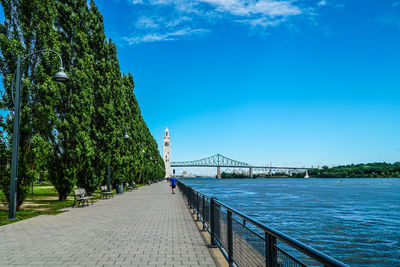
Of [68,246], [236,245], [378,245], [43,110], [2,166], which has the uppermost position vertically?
[43,110]

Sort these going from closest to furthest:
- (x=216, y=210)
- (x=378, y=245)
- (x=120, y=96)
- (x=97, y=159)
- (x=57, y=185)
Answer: (x=216, y=210) → (x=378, y=245) → (x=57, y=185) → (x=97, y=159) → (x=120, y=96)

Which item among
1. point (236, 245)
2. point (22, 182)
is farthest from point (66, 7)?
point (236, 245)

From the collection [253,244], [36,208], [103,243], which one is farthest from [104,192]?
[253,244]

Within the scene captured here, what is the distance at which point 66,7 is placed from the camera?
21.7m

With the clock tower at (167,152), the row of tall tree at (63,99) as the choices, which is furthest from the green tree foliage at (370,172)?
the row of tall tree at (63,99)

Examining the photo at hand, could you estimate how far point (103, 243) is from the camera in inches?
Result: 305

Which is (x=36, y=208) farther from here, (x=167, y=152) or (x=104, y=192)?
(x=167, y=152)

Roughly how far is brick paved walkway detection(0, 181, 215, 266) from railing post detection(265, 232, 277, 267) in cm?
250

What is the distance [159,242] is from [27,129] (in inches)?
367

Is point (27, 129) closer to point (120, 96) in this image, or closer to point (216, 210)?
point (216, 210)

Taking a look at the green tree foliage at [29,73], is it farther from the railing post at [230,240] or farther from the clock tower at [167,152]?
the clock tower at [167,152]

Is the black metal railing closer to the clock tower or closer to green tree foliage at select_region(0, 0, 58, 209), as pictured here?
green tree foliage at select_region(0, 0, 58, 209)

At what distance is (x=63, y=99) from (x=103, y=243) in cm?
1438

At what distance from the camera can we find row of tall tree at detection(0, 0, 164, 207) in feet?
46.9
